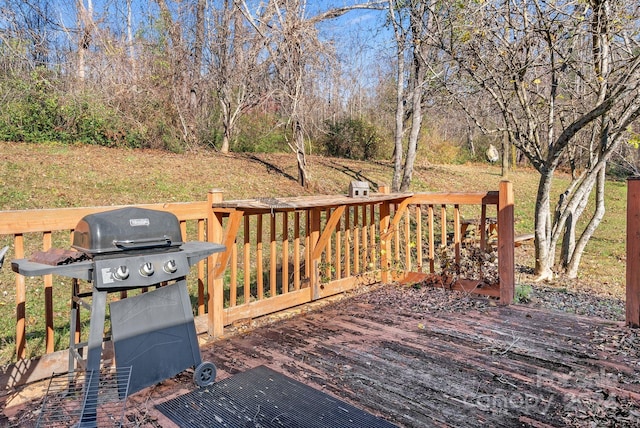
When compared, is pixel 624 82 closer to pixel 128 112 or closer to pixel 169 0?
pixel 128 112

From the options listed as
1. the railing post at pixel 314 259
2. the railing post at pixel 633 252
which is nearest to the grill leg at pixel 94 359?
the railing post at pixel 314 259

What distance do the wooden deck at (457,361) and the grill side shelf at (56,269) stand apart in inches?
29.3

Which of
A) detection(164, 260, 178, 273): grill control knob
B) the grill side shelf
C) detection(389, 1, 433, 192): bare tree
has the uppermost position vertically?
detection(389, 1, 433, 192): bare tree

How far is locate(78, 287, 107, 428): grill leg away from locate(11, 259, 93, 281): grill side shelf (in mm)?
85

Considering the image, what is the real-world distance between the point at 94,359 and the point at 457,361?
1.96 meters

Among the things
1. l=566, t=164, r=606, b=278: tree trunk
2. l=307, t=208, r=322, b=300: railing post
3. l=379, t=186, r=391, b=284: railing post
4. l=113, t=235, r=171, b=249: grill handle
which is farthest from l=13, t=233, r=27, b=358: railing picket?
l=566, t=164, r=606, b=278: tree trunk

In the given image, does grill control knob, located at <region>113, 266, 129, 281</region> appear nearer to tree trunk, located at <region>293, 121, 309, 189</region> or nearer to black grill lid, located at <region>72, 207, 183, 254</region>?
black grill lid, located at <region>72, 207, 183, 254</region>

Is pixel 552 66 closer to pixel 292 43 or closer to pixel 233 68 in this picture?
pixel 292 43

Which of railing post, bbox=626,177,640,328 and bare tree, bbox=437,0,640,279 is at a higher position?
bare tree, bbox=437,0,640,279

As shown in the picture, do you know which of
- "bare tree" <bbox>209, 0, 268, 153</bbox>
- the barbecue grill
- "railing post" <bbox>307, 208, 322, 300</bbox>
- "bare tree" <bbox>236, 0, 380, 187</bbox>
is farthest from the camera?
"bare tree" <bbox>209, 0, 268, 153</bbox>

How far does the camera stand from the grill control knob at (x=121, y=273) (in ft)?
6.54

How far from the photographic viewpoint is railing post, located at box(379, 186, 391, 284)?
4656 millimetres

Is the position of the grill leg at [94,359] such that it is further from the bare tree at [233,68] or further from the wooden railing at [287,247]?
the bare tree at [233,68]

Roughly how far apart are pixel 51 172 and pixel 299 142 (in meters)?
4.45
